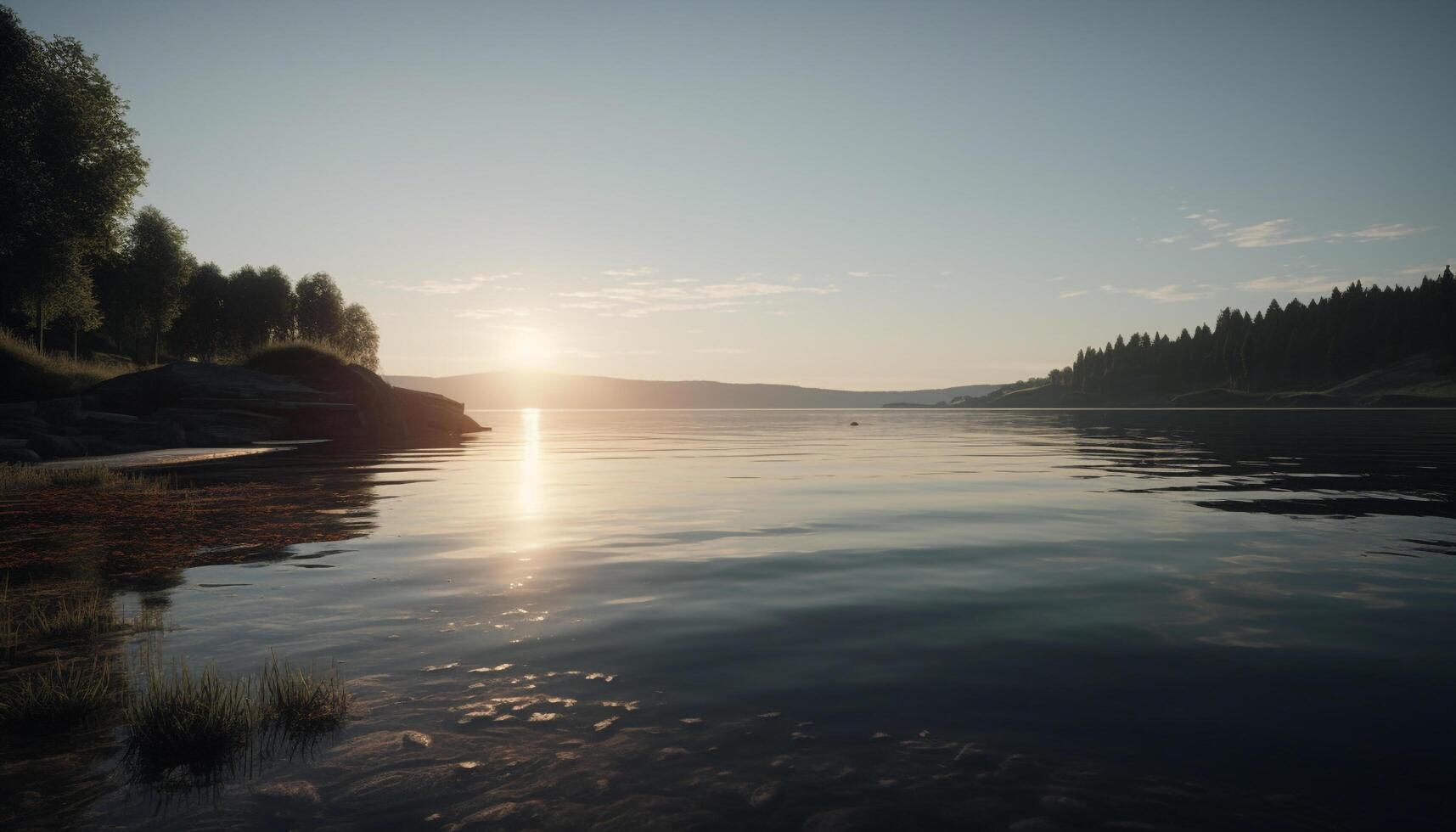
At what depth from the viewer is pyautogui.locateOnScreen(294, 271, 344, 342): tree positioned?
112 metres

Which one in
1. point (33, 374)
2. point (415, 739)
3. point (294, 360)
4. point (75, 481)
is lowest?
point (415, 739)

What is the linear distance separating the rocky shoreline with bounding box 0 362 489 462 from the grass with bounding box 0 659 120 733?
2636 centimetres

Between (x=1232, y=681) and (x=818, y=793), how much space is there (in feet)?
13.9

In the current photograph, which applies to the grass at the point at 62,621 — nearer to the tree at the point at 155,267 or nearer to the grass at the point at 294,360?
the grass at the point at 294,360

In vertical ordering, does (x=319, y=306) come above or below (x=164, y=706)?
above

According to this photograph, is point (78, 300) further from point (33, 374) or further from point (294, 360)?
point (294, 360)

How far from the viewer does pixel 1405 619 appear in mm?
8586

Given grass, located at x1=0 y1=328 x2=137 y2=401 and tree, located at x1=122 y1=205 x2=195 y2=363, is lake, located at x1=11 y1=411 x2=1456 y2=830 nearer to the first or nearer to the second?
grass, located at x1=0 y1=328 x2=137 y2=401

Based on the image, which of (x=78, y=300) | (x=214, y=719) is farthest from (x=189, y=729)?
(x=78, y=300)

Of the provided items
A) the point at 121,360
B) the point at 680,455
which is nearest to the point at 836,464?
the point at 680,455

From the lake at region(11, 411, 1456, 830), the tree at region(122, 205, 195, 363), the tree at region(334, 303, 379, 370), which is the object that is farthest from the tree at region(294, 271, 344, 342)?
the lake at region(11, 411, 1456, 830)

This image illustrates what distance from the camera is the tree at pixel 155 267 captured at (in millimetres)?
81312

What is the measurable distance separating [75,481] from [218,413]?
25.8 meters

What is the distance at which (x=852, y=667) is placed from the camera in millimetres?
7039
